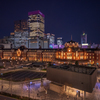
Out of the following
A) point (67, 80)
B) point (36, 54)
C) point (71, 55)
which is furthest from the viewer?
point (36, 54)

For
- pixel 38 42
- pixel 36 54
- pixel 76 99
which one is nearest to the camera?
pixel 76 99

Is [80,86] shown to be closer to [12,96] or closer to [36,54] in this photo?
[12,96]

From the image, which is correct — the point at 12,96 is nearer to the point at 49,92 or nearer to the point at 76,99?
the point at 49,92

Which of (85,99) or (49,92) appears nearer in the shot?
(85,99)

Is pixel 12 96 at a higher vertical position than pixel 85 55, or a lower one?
lower

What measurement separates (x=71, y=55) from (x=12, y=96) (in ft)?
210

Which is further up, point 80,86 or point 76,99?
point 80,86

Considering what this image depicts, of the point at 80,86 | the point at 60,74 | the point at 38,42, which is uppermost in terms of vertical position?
the point at 38,42

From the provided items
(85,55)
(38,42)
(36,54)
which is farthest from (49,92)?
(38,42)

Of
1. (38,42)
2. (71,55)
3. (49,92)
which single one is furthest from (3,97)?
(38,42)

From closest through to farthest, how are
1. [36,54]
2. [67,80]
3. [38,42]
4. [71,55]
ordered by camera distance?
[67,80] < [71,55] < [36,54] < [38,42]

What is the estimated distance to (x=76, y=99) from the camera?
27.5m

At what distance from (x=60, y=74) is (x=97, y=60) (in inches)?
2588

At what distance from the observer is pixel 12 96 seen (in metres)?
28.9
